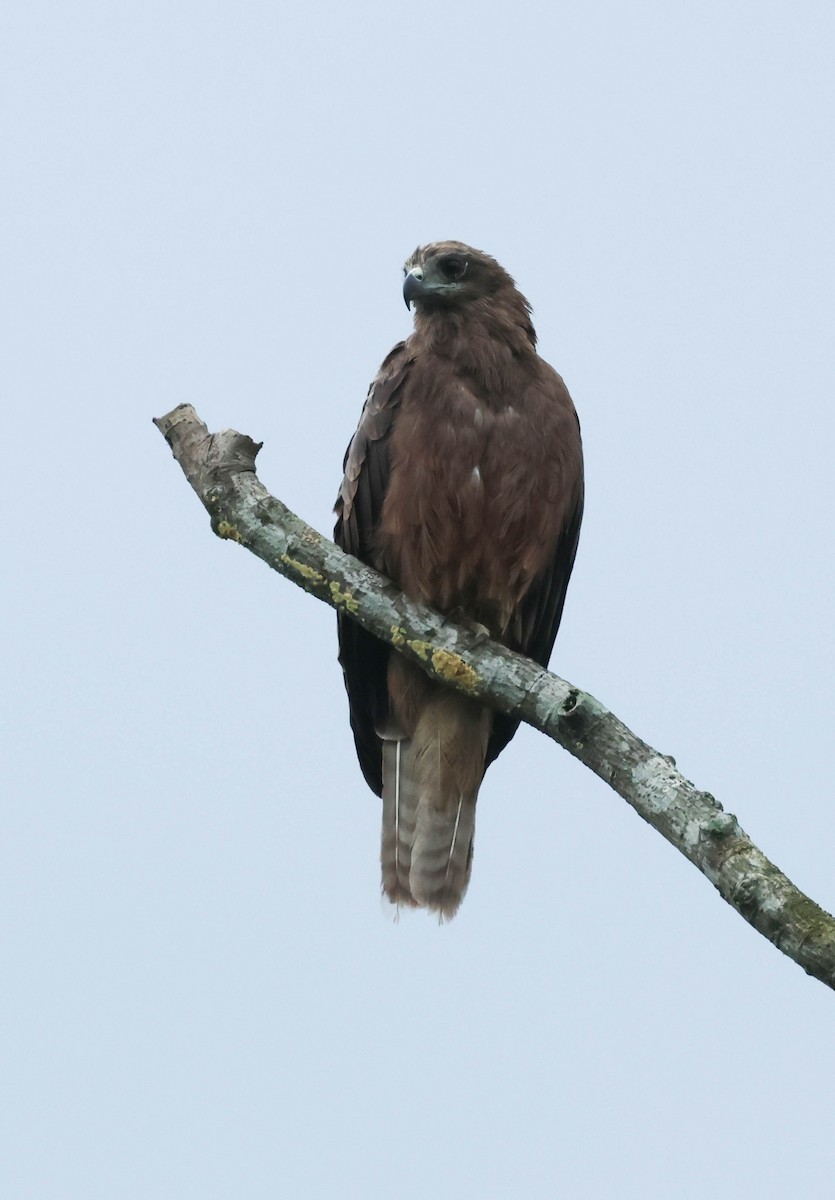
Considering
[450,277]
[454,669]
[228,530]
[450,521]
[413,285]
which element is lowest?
[454,669]

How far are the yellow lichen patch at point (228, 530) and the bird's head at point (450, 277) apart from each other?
5.15 feet

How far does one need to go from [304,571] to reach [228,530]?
32cm

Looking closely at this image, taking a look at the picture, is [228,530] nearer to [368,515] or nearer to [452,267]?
[368,515]

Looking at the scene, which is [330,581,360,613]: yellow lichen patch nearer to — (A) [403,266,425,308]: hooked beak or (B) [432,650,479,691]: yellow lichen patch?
(B) [432,650,479,691]: yellow lichen patch

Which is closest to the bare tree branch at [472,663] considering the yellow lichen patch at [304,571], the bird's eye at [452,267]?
the yellow lichen patch at [304,571]

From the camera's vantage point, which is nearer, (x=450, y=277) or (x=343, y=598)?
A: (x=343, y=598)

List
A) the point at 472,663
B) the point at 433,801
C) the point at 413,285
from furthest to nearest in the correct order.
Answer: the point at 433,801
the point at 413,285
the point at 472,663

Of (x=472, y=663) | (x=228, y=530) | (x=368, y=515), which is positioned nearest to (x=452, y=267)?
(x=368, y=515)

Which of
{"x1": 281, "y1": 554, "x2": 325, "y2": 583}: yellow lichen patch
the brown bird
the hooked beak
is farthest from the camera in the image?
the hooked beak

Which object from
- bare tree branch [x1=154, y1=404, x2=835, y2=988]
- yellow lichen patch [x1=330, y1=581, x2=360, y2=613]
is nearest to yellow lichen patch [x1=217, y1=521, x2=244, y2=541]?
bare tree branch [x1=154, y1=404, x2=835, y2=988]

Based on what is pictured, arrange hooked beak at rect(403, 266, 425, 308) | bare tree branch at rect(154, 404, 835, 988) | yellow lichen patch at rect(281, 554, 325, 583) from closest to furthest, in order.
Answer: bare tree branch at rect(154, 404, 835, 988) < yellow lichen patch at rect(281, 554, 325, 583) < hooked beak at rect(403, 266, 425, 308)

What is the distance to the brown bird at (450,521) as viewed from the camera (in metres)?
5.85

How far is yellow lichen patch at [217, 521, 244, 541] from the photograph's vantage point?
16.7ft

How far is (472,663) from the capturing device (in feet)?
16.8
